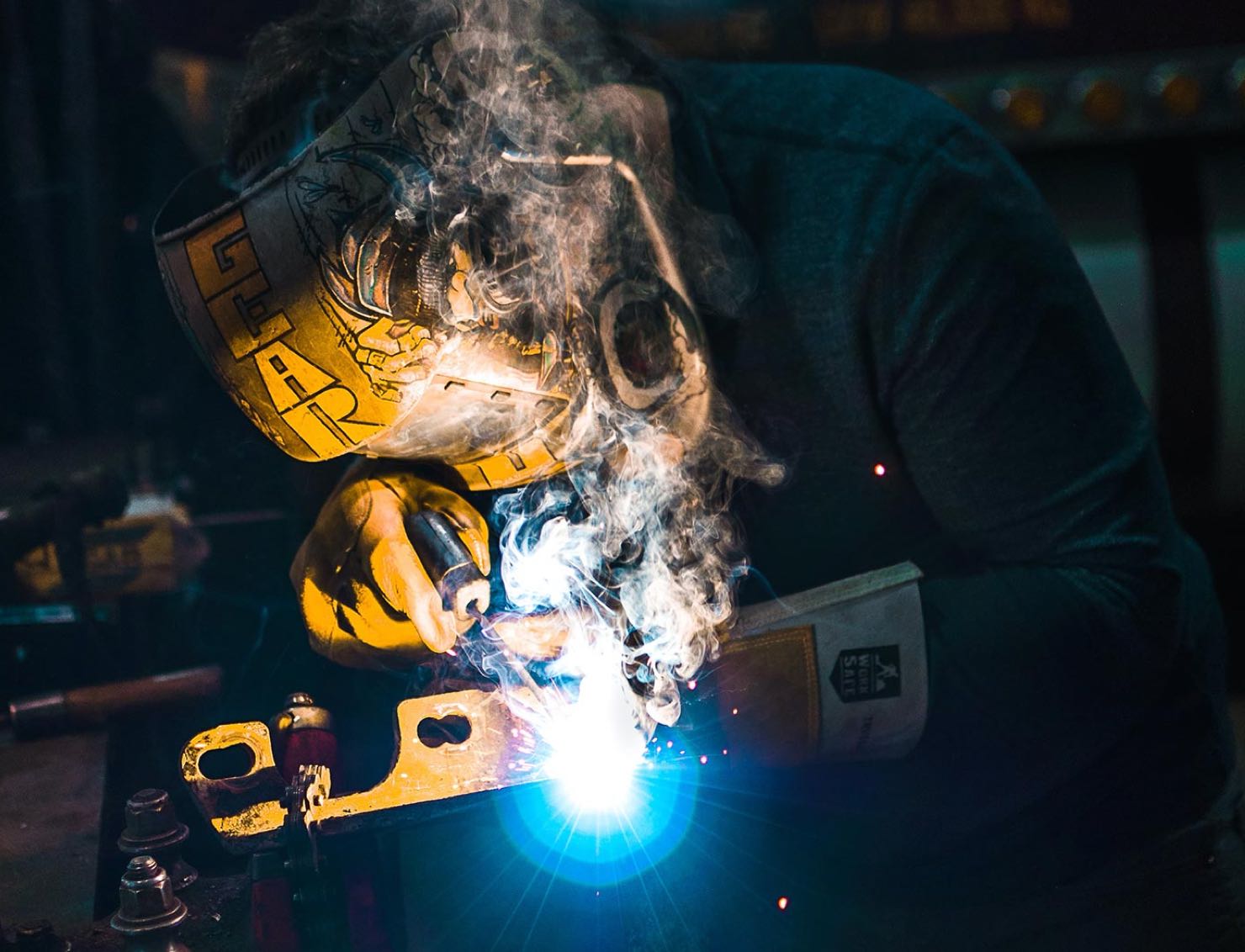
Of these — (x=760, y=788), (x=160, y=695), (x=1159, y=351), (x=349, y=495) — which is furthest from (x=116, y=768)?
(x=1159, y=351)

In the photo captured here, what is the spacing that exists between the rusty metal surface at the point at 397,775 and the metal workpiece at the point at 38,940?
0.22 meters

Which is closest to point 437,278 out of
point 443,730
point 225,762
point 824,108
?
point 443,730

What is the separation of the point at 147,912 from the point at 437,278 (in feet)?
2.80

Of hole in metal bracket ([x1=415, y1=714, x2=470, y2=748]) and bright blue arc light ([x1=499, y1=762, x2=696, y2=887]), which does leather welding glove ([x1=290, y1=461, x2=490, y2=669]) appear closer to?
hole in metal bracket ([x1=415, y1=714, x2=470, y2=748])

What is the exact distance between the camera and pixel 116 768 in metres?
1.92

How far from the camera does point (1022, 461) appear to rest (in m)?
1.55

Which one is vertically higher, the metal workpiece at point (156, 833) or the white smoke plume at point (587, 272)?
the white smoke plume at point (587, 272)

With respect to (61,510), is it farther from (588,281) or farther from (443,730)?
(588,281)

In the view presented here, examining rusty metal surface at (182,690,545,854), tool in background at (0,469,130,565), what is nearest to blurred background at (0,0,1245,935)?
tool in background at (0,469,130,565)

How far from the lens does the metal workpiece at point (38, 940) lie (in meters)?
1.28

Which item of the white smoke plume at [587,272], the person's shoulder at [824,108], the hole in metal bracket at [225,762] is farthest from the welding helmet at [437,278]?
the hole in metal bracket at [225,762]

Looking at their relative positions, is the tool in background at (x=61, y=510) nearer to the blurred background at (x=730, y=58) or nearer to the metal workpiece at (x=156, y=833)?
the blurred background at (x=730, y=58)

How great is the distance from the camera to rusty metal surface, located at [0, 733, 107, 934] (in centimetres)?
143

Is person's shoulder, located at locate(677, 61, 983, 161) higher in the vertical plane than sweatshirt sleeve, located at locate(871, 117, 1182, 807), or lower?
higher
